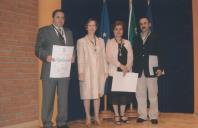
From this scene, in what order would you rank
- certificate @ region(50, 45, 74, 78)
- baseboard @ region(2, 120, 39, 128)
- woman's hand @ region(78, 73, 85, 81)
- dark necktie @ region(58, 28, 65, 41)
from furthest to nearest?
woman's hand @ region(78, 73, 85, 81) < baseboard @ region(2, 120, 39, 128) < dark necktie @ region(58, 28, 65, 41) < certificate @ region(50, 45, 74, 78)

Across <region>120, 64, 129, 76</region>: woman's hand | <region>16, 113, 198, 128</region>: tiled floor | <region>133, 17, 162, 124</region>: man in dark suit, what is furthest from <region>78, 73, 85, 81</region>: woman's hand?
<region>133, 17, 162, 124</region>: man in dark suit

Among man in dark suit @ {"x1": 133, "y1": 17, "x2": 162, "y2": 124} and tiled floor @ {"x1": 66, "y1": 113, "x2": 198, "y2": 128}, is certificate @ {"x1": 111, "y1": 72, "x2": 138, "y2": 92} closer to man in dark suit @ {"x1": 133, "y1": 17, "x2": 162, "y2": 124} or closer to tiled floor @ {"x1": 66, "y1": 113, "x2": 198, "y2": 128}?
man in dark suit @ {"x1": 133, "y1": 17, "x2": 162, "y2": 124}

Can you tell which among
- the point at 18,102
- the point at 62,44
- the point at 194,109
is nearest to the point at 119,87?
the point at 62,44

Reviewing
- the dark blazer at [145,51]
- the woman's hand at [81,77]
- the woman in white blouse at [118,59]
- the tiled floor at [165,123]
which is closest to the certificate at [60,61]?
the woman's hand at [81,77]

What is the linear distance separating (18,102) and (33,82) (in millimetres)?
392

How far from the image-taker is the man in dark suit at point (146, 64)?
4.71m

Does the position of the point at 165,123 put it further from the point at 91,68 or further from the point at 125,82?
the point at 91,68

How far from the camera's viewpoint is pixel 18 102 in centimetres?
437

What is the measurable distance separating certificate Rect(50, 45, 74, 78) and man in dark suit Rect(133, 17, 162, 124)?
1176 mm

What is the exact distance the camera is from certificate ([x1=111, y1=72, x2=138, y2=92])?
4.62m

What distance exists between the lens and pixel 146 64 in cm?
473

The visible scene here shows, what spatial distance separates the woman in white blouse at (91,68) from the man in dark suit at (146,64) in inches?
21.3

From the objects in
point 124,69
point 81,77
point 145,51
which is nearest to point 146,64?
point 145,51

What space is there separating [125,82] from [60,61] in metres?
1.14
